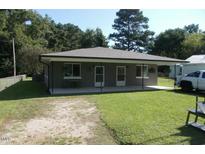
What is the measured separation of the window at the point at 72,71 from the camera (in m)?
17.1

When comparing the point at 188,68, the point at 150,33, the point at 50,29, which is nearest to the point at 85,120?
the point at 188,68

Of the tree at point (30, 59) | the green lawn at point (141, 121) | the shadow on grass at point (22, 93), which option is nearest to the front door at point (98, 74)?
the shadow on grass at point (22, 93)

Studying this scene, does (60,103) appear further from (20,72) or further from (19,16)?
(19,16)

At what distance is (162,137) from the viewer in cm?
566

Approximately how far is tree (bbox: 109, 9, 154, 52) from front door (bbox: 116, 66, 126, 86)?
108ft

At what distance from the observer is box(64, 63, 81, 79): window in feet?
56.0

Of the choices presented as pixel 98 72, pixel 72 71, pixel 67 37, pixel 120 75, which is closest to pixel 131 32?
pixel 67 37

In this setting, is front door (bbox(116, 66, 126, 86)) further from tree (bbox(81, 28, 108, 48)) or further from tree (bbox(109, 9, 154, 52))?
tree (bbox(109, 9, 154, 52))

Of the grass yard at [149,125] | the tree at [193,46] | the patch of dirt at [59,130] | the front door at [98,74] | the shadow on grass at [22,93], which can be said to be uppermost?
the tree at [193,46]

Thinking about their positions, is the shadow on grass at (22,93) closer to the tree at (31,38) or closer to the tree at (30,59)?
the tree at (30,59)

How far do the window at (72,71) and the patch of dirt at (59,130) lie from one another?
826 centimetres

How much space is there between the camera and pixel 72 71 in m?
17.2

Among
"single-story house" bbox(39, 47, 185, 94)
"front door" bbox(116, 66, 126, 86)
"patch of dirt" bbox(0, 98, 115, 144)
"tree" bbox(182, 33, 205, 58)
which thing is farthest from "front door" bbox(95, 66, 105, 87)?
"tree" bbox(182, 33, 205, 58)

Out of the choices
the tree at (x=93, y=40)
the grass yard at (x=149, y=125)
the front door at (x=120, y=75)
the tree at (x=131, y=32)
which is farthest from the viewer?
the tree at (x=131, y=32)
